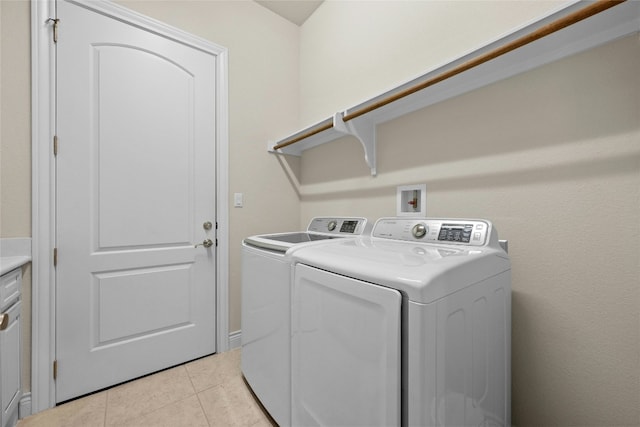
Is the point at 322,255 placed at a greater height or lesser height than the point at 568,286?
greater

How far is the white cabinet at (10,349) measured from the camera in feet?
3.53

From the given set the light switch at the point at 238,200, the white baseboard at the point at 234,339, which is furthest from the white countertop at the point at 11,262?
the white baseboard at the point at 234,339

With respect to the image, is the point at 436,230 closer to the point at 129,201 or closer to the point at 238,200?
the point at 238,200

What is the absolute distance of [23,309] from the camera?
4.39ft

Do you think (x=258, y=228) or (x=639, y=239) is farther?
(x=258, y=228)

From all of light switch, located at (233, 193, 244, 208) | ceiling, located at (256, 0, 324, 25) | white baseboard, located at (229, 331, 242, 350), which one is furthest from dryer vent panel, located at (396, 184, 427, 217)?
ceiling, located at (256, 0, 324, 25)

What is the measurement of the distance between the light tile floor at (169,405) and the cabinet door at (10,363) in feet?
0.70

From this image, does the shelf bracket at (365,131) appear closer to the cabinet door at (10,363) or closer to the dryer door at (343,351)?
the dryer door at (343,351)

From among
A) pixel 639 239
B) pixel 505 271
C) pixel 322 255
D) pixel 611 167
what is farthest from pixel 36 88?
pixel 639 239

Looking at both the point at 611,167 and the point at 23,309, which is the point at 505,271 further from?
the point at 23,309

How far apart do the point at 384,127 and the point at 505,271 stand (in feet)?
3.47

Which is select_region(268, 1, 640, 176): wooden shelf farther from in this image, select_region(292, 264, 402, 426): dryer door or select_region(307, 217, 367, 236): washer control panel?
select_region(292, 264, 402, 426): dryer door

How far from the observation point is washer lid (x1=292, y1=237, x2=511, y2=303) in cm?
66

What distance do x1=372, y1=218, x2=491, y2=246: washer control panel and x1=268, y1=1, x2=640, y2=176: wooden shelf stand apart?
1.65 feet
